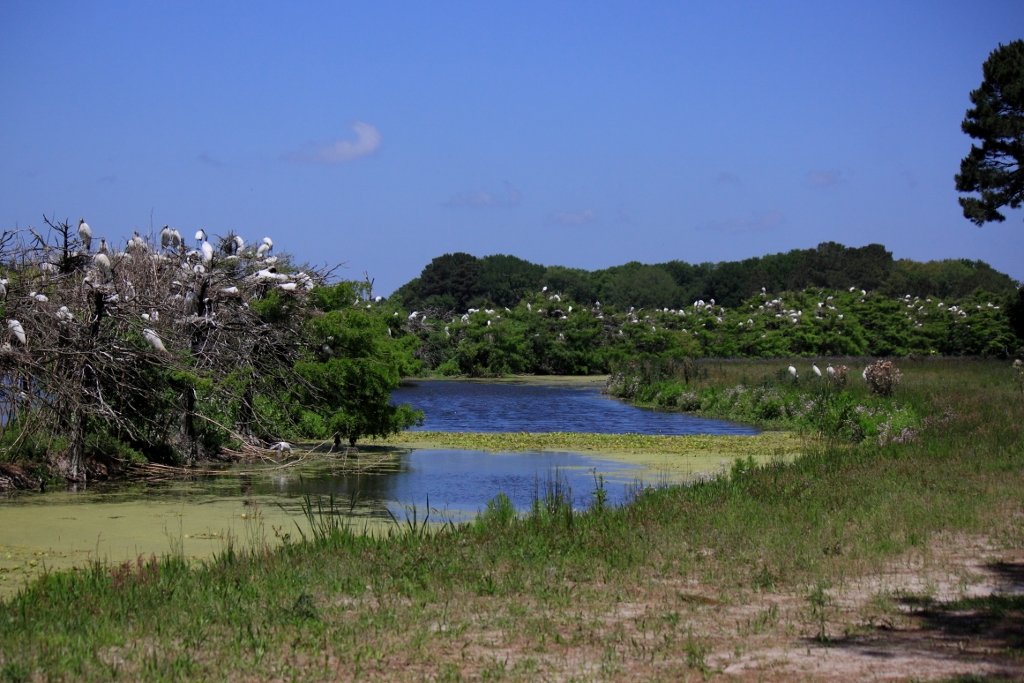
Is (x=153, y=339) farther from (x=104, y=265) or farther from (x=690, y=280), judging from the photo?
(x=690, y=280)

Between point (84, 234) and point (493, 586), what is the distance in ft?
31.3

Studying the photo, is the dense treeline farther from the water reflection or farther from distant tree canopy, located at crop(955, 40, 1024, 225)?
the water reflection

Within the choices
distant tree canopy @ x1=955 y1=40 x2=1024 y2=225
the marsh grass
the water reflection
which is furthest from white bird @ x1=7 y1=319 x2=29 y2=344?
distant tree canopy @ x1=955 y1=40 x2=1024 y2=225

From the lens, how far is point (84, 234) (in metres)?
14.0

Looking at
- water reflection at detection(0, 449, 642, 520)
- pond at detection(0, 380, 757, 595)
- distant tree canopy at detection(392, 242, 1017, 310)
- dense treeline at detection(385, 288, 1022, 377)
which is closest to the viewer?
pond at detection(0, 380, 757, 595)

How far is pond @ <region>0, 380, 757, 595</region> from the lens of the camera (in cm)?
941

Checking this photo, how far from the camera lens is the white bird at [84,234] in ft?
45.4

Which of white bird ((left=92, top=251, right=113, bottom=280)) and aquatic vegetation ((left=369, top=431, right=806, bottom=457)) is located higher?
white bird ((left=92, top=251, right=113, bottom=280))

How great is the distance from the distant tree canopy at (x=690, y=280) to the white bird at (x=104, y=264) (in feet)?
260

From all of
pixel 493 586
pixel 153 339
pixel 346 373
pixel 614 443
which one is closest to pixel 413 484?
pixel 346 373

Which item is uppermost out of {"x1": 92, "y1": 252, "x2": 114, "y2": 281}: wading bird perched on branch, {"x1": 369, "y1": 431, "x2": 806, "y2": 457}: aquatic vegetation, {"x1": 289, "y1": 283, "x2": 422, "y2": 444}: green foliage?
{"x1": 92, "y1": 252, "x2": 114, "y2": 281}: wading bird perched on branch

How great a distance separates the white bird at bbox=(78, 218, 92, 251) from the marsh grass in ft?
20.2

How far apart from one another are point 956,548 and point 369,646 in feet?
15.1

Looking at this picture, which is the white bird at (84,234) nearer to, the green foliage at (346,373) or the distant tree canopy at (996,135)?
the green foliage at (346,373)
